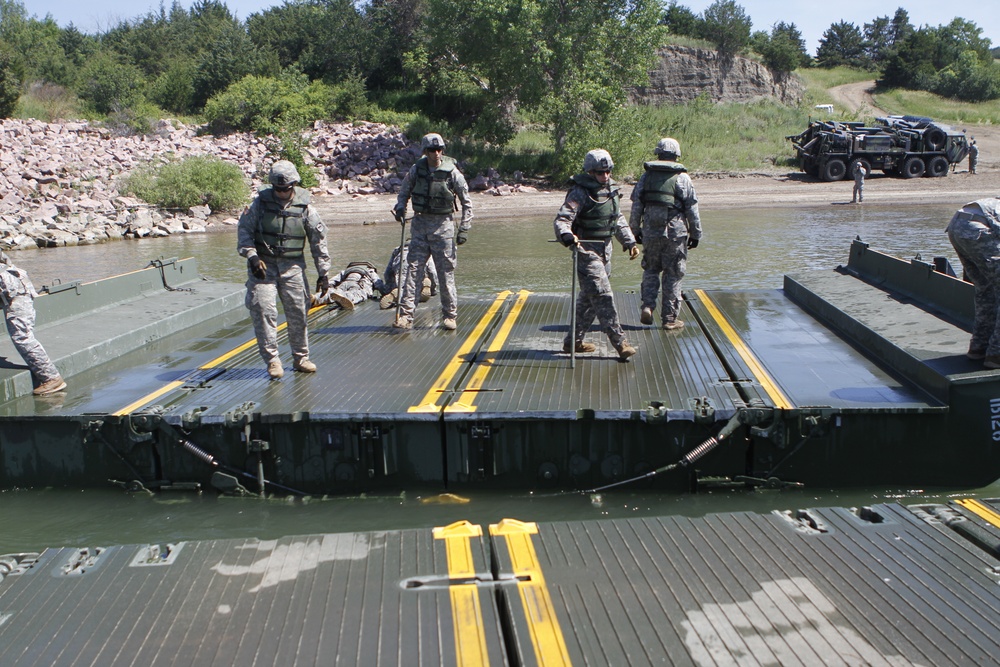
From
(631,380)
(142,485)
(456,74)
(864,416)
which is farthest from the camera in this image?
(456,74)

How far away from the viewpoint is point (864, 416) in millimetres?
5621

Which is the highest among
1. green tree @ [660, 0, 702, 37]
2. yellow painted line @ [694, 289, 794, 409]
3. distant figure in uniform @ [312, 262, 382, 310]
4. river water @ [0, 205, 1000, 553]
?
green tree @ [660, 0, 702, 37]

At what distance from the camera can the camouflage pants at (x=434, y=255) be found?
8.62 metres

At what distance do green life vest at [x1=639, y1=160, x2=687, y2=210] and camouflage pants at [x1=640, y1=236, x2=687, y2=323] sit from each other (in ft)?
1.09

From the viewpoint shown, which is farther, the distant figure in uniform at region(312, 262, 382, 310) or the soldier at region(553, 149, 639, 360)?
the distant figure in uniform at region(312, 262, 382, 310)

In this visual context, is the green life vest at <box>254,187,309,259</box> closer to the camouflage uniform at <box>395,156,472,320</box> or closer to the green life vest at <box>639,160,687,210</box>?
the camouflage uniform at <box>395,156,472,320</box>

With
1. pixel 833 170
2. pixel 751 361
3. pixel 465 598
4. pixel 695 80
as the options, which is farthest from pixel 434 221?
pixel 695 80

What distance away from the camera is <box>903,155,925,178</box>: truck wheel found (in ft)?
107

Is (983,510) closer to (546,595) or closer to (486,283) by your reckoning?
(546,595)

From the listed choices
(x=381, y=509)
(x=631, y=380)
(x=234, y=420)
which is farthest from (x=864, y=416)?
(x=234, y=420)

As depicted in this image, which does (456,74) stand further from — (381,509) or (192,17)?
(192,17)

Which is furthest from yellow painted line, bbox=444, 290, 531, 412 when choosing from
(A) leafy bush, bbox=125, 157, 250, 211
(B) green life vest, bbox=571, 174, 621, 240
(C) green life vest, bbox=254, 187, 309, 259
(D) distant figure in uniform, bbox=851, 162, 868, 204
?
(A) leafy bush, bbox=125, 157, 250, 211

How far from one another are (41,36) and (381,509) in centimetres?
6531

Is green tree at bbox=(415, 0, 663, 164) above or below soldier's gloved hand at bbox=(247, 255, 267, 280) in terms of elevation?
above
